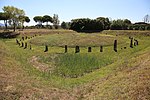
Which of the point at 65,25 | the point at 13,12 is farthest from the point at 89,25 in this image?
the point at 65,25

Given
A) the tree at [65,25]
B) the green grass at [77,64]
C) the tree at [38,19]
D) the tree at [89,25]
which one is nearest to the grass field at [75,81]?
the green grass at [77,64]

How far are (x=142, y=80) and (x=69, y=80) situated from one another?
1034 centimetres

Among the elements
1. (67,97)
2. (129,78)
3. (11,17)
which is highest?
(11,17)

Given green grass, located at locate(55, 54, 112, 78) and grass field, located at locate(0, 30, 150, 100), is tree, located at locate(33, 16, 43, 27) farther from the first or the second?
grass field, located at locate(0, 30, 150, 100)

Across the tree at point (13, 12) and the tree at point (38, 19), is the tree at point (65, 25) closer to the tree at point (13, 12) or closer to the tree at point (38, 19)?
the tree at point (38, 19)

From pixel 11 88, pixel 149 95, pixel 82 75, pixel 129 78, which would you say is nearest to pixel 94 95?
pixel 129 78

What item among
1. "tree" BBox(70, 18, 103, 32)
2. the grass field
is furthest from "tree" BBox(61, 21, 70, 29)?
the grass field

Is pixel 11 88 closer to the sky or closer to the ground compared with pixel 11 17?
closer to the ground

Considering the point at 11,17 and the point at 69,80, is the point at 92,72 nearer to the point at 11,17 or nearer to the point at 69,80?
the point at 69,80

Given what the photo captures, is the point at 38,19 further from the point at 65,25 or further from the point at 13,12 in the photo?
the point at 13,12

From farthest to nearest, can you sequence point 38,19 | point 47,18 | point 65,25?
point 65,25 → point 38,19 → point 47,18

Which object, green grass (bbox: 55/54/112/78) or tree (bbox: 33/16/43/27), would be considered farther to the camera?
tree (bbox: 33/16/43/27)

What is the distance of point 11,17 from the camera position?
111250 mm

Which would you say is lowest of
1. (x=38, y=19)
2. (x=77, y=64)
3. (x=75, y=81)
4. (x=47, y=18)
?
(x=75, y=81)
